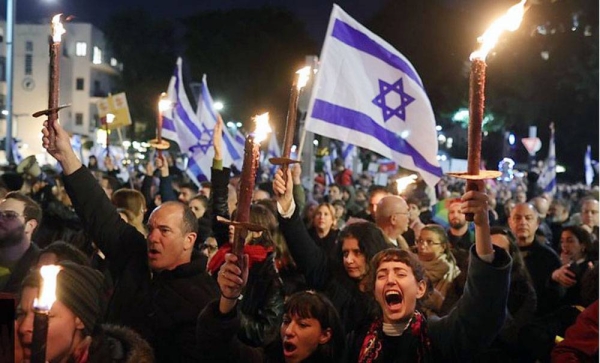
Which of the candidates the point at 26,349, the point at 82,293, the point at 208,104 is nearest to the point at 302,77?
the point at 82,293

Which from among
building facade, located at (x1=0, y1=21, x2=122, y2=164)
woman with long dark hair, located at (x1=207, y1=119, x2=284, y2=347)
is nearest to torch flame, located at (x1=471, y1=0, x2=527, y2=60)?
woman with long dark hair, located at (x1=207, y1=119, x2=284, y2=347)

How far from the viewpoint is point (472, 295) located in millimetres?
2994

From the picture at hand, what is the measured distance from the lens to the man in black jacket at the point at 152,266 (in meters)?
3.77

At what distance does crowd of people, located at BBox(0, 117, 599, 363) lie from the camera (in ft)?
9.32

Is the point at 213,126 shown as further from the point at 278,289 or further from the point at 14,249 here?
the point at 278,289

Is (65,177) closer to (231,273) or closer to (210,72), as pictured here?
(231,273)

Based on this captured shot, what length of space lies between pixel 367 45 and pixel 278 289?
356 centimetres

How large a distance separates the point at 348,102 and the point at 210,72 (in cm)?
4917

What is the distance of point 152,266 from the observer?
4.06 metres

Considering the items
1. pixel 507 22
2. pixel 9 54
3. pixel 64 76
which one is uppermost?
pixel 64 76

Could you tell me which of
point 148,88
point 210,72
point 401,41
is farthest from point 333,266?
point 148,88

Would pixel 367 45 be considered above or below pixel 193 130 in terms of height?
above

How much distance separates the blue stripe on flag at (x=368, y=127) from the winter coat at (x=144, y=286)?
2.89m

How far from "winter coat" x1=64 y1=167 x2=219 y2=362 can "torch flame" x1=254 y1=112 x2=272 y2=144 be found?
Answer: 3.09 ft
